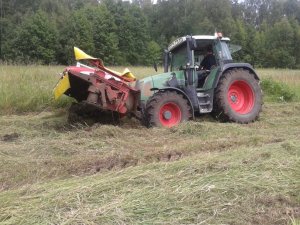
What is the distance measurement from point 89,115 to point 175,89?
169 centimetres

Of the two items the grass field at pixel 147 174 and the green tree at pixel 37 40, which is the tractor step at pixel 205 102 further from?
the green tree at pixel 37 40

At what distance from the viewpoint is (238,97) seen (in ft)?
29.2

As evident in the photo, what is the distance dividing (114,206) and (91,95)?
3774 mm

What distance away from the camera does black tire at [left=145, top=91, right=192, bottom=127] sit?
7.41 meters

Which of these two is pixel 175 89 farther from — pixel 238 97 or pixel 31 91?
pixel 31 91

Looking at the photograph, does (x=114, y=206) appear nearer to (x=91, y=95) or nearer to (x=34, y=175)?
(x=34, y=175)

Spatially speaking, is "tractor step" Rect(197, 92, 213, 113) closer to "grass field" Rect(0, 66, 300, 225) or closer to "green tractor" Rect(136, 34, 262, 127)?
"green tractor" Rect(136, 34, 262, 127)

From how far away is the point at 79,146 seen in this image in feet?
19.4

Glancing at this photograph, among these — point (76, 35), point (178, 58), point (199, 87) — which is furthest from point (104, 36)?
point (199, 87)

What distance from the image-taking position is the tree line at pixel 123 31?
138ft

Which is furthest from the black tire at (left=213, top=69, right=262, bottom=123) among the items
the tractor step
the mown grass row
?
the mown grass row

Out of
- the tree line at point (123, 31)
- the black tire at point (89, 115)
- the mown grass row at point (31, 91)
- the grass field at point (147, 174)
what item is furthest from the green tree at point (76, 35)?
the grass field at point (147, 174)

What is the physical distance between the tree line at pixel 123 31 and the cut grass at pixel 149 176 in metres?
29.1

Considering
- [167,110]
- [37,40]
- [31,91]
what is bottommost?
[167,110]
